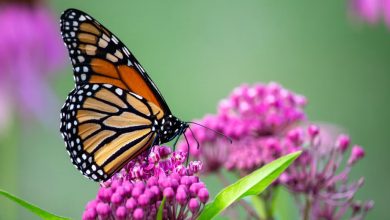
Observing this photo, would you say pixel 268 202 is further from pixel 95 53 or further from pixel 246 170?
pixel 95 53

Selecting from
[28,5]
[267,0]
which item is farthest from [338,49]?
[28,5]

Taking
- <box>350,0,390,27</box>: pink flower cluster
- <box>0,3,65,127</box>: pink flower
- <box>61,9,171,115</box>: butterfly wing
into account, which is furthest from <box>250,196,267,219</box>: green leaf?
<box>0,3,65,127</box>: pink flower

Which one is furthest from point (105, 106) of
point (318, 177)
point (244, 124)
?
point (318, 177)

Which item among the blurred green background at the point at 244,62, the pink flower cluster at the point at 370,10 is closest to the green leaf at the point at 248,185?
the pink flower cluster at the point at 370,10

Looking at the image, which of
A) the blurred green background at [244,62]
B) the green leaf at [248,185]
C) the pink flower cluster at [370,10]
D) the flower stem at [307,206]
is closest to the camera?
the green leaf at [248,185]

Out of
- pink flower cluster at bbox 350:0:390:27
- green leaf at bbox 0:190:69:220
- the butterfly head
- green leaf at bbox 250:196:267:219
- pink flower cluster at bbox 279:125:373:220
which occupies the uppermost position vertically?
pink flower cluster at bbox 350:0:390:27

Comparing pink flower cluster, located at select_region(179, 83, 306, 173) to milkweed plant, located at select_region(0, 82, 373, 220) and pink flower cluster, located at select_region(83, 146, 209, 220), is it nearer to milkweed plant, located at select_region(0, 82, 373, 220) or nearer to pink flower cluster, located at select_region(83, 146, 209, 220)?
milkweed plant, located at select_region(0, 82, 373, 220)

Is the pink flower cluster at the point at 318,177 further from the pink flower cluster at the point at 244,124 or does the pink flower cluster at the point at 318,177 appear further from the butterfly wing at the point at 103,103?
the butterfly wing at the point at 103,103
